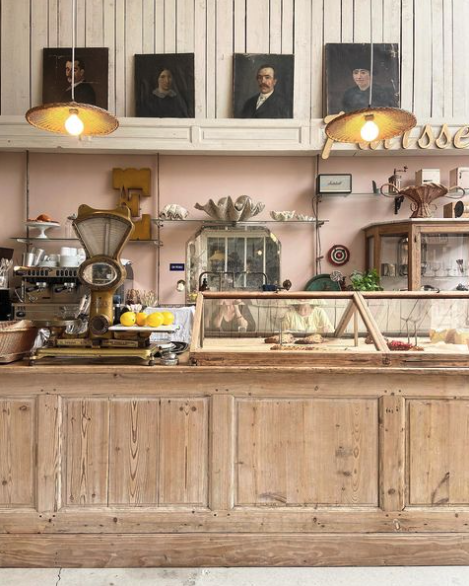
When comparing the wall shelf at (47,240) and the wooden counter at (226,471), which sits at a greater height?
the wall shelf at (47,240)

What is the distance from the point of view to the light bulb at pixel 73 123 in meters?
2.97

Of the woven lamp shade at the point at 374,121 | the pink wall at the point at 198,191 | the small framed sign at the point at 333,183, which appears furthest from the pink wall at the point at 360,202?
the woven lamp shade at the point at 374,121

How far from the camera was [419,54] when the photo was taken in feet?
18.1

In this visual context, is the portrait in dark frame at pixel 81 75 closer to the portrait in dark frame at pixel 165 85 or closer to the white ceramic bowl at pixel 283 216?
the portrait in dark frame at pixel 165 85

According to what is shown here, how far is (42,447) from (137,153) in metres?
4.31

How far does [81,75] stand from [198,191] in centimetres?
209

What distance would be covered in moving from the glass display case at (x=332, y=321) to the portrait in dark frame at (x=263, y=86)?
12.5 feet

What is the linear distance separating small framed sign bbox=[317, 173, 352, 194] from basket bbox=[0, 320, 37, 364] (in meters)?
4.04

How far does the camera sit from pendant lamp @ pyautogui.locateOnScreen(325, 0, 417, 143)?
2.85 m

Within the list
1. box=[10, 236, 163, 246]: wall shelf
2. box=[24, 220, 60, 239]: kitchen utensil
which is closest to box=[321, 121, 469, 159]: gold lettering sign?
box=[10, 236, 163, 246]: wall shelf

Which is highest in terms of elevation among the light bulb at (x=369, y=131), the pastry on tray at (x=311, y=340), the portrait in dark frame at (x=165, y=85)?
the portrait in dark frame at (x=165, y=85)

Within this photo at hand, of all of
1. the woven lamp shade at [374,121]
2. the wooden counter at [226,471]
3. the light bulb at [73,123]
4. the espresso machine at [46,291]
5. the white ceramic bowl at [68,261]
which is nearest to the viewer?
the wooden counter at [226,471]

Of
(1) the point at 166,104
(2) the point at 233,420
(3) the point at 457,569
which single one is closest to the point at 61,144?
(1) the point at 166,104

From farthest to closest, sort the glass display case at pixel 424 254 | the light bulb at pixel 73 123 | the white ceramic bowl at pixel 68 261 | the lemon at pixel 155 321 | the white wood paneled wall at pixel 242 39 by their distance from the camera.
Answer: the white wood paneled wall at pixel 242 39
the glass display case at pixel 424 254
the white ceramic bowl at pixel 68 261
the light bulb at pixel 73 123
the lemon at pixel 155 321
